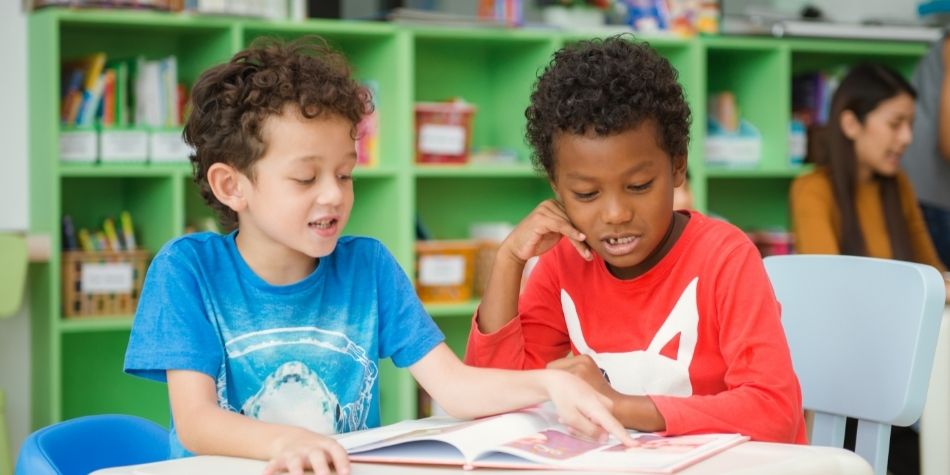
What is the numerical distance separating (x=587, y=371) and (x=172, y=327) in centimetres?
45

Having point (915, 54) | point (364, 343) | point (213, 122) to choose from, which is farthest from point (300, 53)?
point (915, 54)

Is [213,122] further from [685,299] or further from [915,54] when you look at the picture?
[915,54]

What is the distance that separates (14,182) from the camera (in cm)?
334

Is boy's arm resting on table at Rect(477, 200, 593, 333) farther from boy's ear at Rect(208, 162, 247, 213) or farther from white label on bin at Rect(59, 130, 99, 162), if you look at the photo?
white label on bin at Rect(59, 130, 99, 162)

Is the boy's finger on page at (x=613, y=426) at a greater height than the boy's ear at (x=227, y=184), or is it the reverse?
the boy's ear at (x=227, y=184)

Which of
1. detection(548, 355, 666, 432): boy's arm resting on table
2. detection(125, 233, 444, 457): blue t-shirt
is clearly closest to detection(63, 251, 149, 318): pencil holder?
detection(125, 233, 444, 457): blue t-shirt

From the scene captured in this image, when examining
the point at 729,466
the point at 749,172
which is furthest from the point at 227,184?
the point at 749,172

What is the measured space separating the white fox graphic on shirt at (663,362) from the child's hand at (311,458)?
1.68 ft

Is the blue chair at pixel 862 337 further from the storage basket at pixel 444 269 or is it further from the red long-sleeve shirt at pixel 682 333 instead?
the storage basket at pixel 444 269

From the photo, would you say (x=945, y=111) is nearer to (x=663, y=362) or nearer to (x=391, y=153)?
(x=391, y=153)

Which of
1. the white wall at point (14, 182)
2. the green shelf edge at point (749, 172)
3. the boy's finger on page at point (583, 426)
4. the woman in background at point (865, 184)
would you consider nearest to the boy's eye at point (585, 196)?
the boy's finger on page at point (583, 426)

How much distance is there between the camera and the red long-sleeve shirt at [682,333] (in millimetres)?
1276

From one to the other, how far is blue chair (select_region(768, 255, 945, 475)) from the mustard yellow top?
1453 millimetres

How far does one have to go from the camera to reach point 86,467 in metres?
1.45
